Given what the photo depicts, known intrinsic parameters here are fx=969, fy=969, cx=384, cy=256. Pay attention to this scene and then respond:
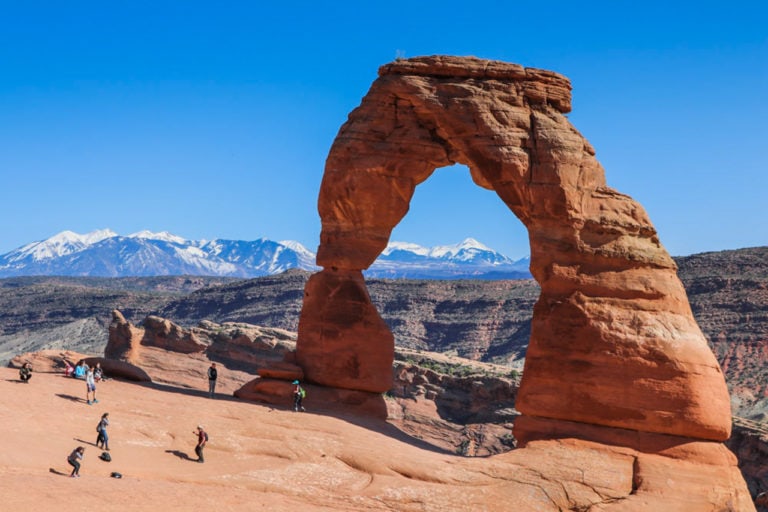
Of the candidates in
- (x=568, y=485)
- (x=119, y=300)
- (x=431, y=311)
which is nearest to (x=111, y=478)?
(x=568, y=485)

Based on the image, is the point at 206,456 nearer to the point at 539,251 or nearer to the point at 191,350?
the point at 539,251

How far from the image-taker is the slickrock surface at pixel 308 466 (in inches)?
862

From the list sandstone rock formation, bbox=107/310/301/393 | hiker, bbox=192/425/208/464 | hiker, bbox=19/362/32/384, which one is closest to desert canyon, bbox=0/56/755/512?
hiker, bbox=19/362/32/384

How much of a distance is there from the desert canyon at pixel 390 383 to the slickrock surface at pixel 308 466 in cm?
6

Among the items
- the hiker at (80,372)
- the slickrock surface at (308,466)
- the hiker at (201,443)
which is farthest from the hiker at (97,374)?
the hiker at (201,443)

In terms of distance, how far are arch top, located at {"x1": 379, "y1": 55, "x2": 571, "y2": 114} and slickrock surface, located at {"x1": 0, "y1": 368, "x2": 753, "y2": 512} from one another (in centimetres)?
1091

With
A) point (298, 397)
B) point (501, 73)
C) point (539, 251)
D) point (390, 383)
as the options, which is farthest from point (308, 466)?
point (501, 73)

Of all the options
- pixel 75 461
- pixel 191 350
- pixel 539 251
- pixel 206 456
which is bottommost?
pixel 206 456

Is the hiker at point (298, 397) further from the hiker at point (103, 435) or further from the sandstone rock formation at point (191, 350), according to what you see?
the sandstone rock formation at point (191, 350)

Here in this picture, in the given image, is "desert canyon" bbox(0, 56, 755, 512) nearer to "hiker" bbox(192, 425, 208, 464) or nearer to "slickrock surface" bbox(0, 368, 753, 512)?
"slickrock surface" bbox(0, 368, 753, 512)

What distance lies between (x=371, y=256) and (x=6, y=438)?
14.0 meters

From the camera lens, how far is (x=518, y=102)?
30109 mm

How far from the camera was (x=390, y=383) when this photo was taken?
32812 mm

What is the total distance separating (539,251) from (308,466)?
31.0 ft
